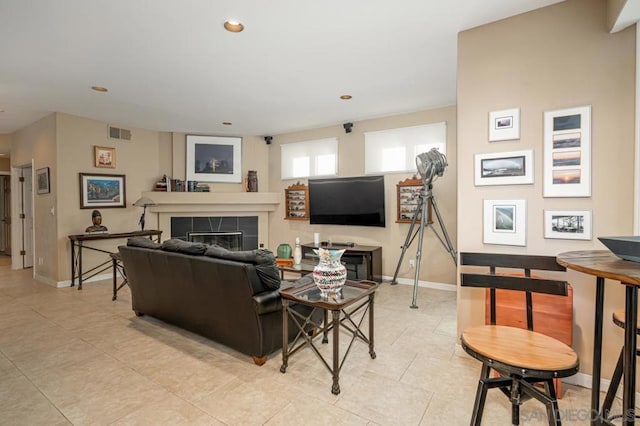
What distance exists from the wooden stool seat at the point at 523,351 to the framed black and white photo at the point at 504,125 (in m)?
1.43

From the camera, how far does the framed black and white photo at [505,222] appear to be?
2.36m

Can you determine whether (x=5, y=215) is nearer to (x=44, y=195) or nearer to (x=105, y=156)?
(x=44, y=195)

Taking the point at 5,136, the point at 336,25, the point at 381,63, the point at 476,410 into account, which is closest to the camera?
the point at 476,410

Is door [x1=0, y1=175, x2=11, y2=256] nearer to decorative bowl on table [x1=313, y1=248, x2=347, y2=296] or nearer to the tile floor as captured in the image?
the tile floor

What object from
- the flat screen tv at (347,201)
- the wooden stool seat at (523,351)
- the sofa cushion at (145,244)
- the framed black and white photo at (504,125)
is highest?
the framed black and white photo at (504,125)

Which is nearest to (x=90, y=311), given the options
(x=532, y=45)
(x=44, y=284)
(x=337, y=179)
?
(x=44, y=284)

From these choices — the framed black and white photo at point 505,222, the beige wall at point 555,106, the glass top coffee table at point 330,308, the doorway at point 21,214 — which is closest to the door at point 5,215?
the doorway at point 21,214

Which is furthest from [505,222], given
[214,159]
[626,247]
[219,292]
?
[214,159]

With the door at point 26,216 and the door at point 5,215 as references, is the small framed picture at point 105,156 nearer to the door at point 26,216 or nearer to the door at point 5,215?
the door at point 26,216

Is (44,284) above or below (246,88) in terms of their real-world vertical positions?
below

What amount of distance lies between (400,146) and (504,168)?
8.88 feet

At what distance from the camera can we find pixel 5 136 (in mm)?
6262

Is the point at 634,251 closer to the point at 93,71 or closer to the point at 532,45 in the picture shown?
the point at 532,45

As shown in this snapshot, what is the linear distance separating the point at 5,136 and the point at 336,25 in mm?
7371
